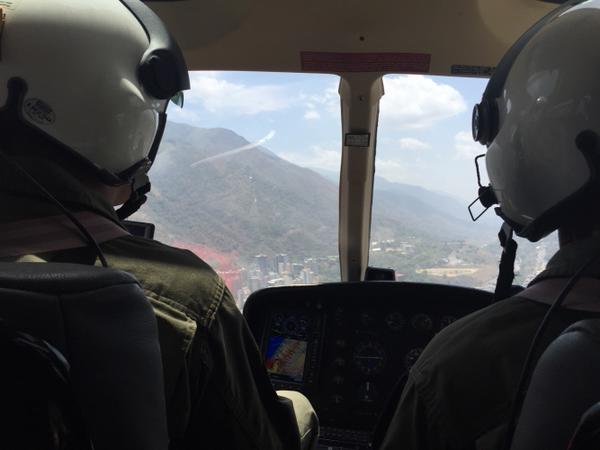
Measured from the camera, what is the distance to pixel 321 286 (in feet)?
7.47

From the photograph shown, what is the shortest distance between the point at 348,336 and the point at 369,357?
123 mm

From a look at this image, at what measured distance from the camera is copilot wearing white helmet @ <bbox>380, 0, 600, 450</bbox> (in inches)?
33.5

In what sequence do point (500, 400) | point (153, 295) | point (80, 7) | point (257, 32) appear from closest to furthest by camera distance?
point (500, 400) < point (153, 295) < point (80, 7) < point (257, 32)

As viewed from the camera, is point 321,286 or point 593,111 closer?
point 593,111

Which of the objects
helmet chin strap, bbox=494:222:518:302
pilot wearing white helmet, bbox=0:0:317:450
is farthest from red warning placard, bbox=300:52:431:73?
helmet chin strap, bbox=494:222:518:302

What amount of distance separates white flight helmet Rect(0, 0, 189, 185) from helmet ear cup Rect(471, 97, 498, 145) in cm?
73

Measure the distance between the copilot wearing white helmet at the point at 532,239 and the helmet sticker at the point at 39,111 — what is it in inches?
34.8

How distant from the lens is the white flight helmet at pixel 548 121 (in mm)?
949

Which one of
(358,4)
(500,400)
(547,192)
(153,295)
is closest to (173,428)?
(153,295)

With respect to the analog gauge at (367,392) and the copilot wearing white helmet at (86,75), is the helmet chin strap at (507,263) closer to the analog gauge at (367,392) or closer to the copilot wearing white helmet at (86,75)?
the copilot wearing white helmet at (86,75)

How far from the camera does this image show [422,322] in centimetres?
224

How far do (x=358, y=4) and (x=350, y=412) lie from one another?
63.5 inches

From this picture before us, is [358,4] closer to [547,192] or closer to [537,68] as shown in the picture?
[537,68]

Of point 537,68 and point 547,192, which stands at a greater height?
point 537,68
